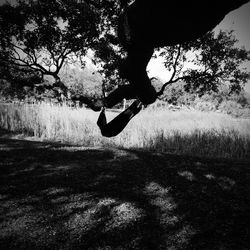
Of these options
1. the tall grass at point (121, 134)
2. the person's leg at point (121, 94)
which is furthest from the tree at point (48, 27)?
the tall grass at point (121, 134)

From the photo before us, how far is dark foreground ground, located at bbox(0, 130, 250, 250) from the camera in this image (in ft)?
6.73

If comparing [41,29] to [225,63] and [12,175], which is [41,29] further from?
[225,63]

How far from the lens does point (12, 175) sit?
3725 mm

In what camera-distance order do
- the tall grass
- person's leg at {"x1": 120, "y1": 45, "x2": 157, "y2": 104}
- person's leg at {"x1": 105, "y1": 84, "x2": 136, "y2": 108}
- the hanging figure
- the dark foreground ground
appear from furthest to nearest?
the tall grass
person's leg at {"x1": 105, "y1": 84, "x2": 136, "y2": 108}
the dark foreground ground
person's leg at {"x1": 120, "y1": 45, "x2": 157, "y2": 104}
the hanging figure

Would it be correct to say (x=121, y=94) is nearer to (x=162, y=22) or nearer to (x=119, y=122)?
(x=119, y=122)

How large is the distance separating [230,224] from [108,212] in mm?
1625

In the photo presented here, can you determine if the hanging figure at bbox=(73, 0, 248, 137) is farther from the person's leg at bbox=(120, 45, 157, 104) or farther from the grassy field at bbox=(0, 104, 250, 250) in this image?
the grassy field at bbox=(0, 104, 250, 250)

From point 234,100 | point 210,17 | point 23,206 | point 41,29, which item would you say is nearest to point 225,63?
point 210,17

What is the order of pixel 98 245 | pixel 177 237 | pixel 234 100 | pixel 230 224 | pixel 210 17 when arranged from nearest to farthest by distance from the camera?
pixel 210 17 → pixel 98 245 → pixel 177 237 → pixel 230 224 → pixel 234 100

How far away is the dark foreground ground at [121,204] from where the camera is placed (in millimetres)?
2053

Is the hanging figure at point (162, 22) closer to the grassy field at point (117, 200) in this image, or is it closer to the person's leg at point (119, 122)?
the person's leg at point (119, 122)

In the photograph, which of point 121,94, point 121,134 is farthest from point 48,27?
point 121,134

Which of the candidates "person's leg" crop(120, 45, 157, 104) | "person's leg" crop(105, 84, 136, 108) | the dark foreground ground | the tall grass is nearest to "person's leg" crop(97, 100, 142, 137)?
"person's leg" crop(105, 84, 136, 108)

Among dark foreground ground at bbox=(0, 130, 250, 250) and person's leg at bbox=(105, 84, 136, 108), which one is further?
person's leg at bbox=(105, 84, 136, 108)
